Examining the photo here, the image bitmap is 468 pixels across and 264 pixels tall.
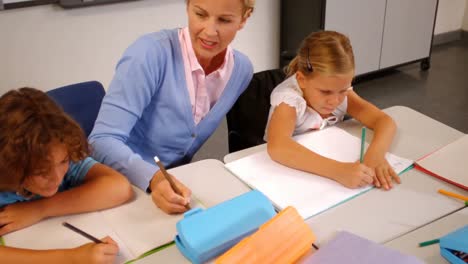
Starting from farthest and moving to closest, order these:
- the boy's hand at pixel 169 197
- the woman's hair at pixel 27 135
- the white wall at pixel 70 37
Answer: the white wall at pixel 70 37
the boy's hand at pixel 169 197
the woman's hair at pixel 27 135

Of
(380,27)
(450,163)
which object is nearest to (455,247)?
(450,163)

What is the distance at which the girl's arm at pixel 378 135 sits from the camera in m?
1.18

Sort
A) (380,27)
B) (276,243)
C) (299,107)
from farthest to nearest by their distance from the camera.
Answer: (380,27) < (299,107) < (276,243)

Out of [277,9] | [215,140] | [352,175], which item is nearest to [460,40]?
[277,9]

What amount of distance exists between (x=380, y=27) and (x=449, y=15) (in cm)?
150

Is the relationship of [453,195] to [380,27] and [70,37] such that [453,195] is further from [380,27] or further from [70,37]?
[380,27]

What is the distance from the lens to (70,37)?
2664 mm

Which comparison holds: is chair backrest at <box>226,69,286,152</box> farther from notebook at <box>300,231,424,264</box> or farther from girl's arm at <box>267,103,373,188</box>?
notebook at <box>300,231,424,264</box>

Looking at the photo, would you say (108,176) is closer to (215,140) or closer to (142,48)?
(142,48)

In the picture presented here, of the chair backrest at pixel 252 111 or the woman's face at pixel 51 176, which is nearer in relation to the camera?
the woman's face at pixel 51 176

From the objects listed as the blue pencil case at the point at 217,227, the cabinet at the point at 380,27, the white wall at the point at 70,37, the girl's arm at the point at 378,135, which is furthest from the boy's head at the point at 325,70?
the cabinet at the point at 380,27

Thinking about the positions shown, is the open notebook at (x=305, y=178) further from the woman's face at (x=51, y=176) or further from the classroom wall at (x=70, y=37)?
the classroom wall at (x=70, y=37)

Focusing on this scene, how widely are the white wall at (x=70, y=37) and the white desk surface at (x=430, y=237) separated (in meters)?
2.28

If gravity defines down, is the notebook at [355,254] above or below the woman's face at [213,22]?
below
